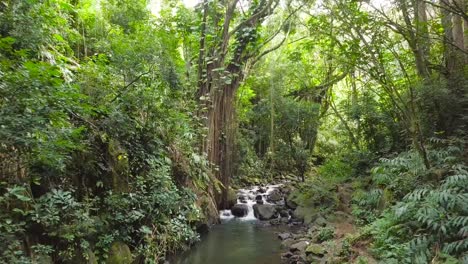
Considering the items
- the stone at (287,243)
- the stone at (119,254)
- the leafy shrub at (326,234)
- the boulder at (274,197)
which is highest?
the stone at (119,254)

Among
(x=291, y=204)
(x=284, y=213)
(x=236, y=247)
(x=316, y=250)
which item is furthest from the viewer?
(x=291, y=204)

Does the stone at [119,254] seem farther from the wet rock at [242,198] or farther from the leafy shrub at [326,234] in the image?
the wet rock at [242,198]

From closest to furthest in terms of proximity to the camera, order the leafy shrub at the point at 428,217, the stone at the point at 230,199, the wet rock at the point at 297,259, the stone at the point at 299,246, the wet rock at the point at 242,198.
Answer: the leafy shrub at the point at 428,217 < the wet rock at the point at 297,259 < the stone at the point at 299,246 < the stone at the point at 230,199 < the wet rock at the point at 242,198

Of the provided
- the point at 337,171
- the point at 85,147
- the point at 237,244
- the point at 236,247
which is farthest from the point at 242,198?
the point at 85,147

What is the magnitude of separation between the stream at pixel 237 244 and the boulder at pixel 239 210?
12cm

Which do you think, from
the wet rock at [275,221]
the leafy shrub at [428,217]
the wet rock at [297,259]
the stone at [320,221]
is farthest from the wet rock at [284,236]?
the leafy shrub at [428,217]

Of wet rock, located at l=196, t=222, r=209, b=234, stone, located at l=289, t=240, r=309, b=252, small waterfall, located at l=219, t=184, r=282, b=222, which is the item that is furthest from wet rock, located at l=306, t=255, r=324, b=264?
small waterfall, located at l=219, t=184, r=282, b=222

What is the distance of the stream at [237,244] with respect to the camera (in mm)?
6395

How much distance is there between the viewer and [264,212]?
33.6 feet

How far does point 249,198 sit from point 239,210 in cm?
187

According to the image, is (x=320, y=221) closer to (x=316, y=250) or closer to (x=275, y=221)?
(x=275, y=221)

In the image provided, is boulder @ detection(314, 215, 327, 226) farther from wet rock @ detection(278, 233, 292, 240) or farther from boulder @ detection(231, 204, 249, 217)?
boulder @ detection(231, 204, 249, 217)

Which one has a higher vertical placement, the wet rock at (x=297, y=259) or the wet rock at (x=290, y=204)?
the wet rock at (x=290, y=204)

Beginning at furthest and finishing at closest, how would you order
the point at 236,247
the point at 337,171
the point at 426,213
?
the point at 337,171 → the point at 236,247 → the point at 426,213
